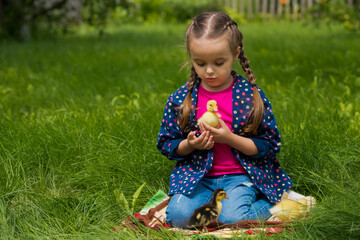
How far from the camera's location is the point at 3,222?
2422 mm

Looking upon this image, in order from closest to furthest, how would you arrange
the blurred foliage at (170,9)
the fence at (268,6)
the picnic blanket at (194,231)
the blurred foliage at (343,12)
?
the picnic blanket at (194,231), the blurred foliage at (343,12), the fence at (268,6), the blurred foliage at (170,9)

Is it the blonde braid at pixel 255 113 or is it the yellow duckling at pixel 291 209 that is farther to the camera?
the blonde braid at pixel 255 113

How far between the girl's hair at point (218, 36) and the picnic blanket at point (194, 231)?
0.45 m

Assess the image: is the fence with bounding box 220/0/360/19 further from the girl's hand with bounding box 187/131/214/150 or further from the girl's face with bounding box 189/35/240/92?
the girl's hand with bounding box 187/131/214/150

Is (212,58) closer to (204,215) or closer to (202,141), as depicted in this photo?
(202,141)

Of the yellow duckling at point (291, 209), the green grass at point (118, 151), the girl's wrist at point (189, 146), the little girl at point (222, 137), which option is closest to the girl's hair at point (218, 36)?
the little girl at point (222, 137)

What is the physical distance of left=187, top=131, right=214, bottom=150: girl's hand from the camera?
2459mm

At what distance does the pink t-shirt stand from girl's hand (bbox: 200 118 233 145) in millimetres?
179

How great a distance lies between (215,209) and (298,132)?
Answer: 97 centimetres

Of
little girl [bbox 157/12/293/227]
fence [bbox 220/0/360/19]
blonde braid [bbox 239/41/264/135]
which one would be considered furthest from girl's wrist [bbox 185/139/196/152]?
fence [bbox 220/0/360/19]

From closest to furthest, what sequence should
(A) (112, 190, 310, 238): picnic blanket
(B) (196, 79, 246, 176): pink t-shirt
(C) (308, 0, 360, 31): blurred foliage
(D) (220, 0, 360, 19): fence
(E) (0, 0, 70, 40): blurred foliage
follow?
(A) (112, 190, 310, 238): picnic blanket < (B) (196, 79, 246, 176): pink t-shirt < (C) (308, 0, 360, 31): blurred foliage < (E) (0, 0, 70, 40): blurred foliage < (D) (220, 0, 360, 19): fence

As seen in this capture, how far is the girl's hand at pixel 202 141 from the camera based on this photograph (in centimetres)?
246

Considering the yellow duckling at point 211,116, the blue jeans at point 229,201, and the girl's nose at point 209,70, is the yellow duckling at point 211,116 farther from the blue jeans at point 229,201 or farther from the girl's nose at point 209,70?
the blue jeans at point 229,201

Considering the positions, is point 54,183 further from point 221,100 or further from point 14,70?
point 14,70
